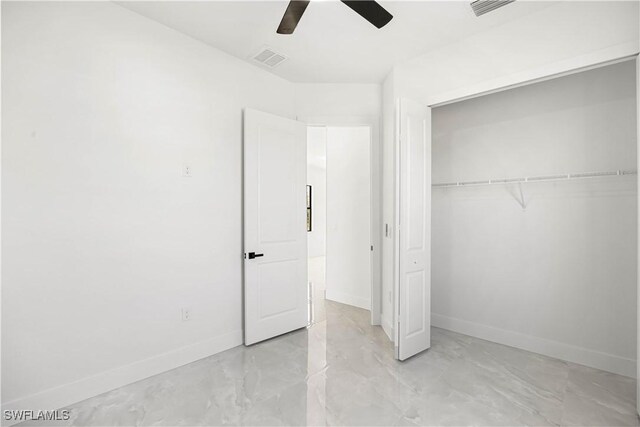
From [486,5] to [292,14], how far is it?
1467 mm

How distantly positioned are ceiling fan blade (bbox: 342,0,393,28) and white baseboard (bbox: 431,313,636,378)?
308 cm

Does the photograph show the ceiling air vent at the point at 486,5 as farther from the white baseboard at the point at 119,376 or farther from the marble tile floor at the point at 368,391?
the white baseboard at the point at 119,376

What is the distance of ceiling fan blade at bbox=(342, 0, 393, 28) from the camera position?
1931 mm

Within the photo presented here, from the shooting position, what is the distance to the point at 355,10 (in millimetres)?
2033

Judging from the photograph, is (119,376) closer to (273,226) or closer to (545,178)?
(273,226)

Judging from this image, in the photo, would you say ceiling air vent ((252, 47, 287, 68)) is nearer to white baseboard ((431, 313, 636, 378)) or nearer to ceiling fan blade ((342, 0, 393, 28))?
ceiling fan blade ((342, 0, 393, 28))

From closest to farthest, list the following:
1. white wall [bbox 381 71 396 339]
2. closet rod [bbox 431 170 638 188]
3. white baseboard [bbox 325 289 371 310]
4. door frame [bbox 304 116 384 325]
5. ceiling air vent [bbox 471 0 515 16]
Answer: ceiling air vent [bbox 471 0 515 16] → closet rod [bbox 431 170 638 188] → white wall [bbox 381 71 396 339] → door frame [bbox 304 116 384 325] → white baseboard [bbox 325 289 371 310]

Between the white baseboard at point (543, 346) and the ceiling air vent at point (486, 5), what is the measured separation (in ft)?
9.54

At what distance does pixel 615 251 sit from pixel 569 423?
1490mm

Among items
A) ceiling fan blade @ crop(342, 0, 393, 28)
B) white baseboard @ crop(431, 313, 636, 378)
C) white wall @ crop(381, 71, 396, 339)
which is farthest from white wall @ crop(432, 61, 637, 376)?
ceiling fan blade @ crop(342, 0, 393, 28)

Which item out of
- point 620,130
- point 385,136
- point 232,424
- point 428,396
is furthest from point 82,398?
point 620,130

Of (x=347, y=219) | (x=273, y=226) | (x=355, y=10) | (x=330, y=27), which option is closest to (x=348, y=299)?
(x=347, y=219)

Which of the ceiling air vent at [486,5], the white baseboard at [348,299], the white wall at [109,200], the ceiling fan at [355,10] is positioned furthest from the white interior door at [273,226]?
the ceiling air vent at [486,5]

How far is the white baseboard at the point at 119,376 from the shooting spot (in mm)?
2089
